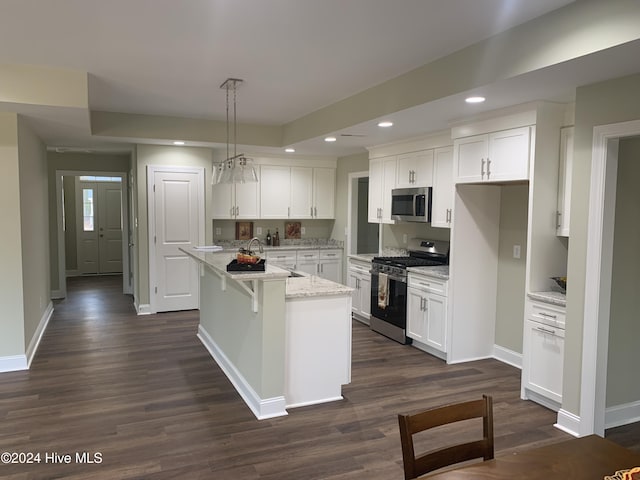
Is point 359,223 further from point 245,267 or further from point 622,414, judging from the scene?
point 622,414

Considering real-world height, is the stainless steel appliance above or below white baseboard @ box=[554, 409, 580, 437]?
above

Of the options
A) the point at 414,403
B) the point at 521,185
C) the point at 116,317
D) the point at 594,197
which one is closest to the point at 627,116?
the point at 594,197

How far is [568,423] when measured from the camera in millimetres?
3393

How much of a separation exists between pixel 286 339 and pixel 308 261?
12.6ft

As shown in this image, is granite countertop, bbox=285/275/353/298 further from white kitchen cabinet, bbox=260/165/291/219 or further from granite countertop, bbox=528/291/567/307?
white kitchen cabinet, bbox=260/165/291/219

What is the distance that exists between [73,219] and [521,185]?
9.24 m

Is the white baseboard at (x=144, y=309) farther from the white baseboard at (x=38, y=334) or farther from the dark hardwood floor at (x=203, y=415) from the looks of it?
the dark hardwood floor at (x=203, y=415)

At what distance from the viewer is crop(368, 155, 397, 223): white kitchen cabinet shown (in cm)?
595

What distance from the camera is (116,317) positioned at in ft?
21.8

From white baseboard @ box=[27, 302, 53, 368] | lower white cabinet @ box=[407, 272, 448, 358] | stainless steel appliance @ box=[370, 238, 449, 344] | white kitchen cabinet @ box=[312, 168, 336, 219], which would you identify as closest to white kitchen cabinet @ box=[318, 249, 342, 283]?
white kitchen cabinet @ box=[312, 168, 336, 219]

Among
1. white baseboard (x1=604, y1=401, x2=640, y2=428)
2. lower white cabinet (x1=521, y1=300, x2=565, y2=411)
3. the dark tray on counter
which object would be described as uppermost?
the dark tray on counter

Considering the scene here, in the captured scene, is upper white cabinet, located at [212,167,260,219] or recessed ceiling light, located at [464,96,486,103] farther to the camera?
upper white cabinet, located at [212,167,260,219]

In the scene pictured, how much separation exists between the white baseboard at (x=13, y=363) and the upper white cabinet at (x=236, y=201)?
10.8ft

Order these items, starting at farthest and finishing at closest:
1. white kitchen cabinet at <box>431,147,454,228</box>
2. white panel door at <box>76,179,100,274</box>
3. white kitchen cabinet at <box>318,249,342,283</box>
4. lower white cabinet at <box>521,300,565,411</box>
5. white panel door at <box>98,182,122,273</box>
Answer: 1. white panel door at <box>98,182,122,273</box>
2. white panel door at <box>76,179,100,274</box>
3. white kitchen cabinet at <box>318,249,342,283</box>
4. white kitchen cabinet at <box>431,147,454,228</box>
5. lower white cabinet at <box>521,300,565,411</box>
